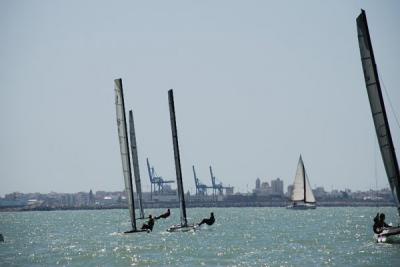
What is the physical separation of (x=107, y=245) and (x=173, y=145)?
12.7 m

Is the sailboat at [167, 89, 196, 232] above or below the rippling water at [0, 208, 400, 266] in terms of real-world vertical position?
above

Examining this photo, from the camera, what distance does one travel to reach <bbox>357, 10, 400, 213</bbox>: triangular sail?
4491 centimetres

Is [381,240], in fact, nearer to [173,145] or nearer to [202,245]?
[202,245]

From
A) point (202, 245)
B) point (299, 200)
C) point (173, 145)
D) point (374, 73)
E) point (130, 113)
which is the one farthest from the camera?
point (299, 200)

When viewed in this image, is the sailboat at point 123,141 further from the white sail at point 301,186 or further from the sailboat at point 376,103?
the white sail at point 301,186

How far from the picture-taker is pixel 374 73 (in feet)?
149

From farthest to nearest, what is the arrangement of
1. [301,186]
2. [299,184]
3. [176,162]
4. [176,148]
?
[301,186], [299,184], [176,162], [176,148]

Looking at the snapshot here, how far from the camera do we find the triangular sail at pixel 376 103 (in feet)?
147

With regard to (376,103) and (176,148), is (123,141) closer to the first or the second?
(176,148)

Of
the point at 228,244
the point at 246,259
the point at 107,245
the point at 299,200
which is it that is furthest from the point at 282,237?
the point at 299,200

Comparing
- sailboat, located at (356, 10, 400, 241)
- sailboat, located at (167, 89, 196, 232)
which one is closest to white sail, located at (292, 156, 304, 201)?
sailboat, located at (167, 89, 196, 232)

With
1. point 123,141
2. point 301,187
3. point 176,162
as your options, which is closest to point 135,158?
point 176,162

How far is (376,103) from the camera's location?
45.2 meters

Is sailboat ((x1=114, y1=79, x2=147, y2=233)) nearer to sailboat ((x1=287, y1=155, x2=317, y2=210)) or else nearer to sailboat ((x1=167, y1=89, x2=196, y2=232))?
sailboat ((x1=167, y1=89, x2=196, y2=232))
